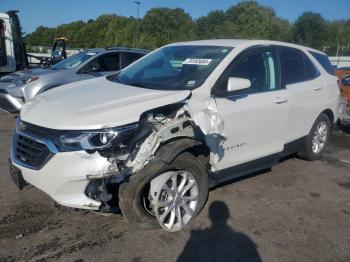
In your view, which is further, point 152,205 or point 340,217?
point 340,217

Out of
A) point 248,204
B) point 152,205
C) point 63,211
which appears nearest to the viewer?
point 152,205

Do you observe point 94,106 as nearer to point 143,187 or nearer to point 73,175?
point 73,175

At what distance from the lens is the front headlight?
10.00 feet

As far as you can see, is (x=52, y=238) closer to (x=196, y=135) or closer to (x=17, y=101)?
(x=196, y=135)

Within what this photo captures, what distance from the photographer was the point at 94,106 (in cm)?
335

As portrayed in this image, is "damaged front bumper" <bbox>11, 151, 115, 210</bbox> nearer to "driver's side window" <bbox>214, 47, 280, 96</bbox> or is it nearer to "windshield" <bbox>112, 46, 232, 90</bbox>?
"windshield" <bbox>112, 46, 232, 90</bbox>

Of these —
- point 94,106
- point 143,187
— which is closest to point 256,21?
point 94,106

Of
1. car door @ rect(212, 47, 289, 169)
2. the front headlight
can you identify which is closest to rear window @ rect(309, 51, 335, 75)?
car door @ rect(212, 47, 289, 169)

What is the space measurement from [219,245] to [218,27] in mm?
74760

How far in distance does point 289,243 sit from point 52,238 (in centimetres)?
222

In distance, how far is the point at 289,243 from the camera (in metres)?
3.49

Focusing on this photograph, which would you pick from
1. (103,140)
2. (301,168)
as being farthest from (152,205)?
(301,168)

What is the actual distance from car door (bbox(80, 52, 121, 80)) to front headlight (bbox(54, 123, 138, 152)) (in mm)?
5368

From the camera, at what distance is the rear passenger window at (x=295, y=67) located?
15.9ft
